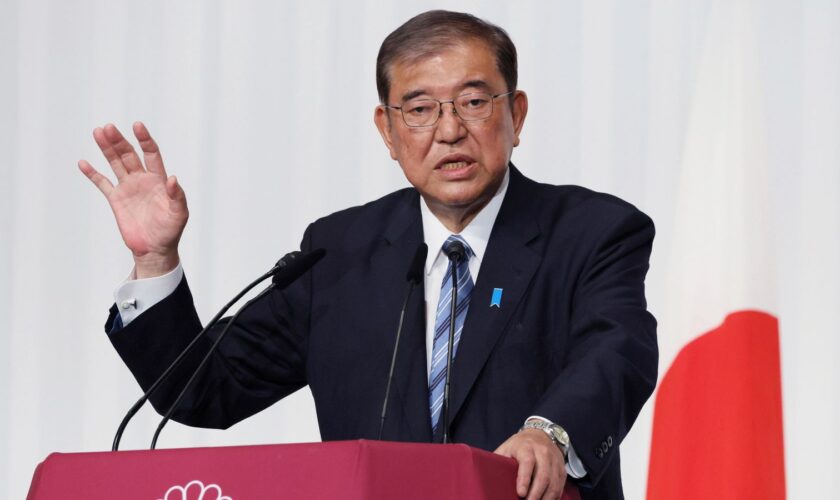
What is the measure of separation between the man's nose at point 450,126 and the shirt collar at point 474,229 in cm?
16

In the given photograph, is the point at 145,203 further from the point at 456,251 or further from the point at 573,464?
the point at 573,464

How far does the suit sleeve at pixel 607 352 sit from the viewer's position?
5.85 ft

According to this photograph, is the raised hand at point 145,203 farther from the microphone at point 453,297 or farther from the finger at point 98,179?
the microphone at point 453,297

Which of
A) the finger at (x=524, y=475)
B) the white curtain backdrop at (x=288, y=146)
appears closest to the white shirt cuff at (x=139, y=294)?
the finger at (x=524, y=475)

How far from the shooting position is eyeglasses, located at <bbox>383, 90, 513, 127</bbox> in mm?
2344

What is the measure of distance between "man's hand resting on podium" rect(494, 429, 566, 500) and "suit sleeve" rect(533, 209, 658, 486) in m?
0.10

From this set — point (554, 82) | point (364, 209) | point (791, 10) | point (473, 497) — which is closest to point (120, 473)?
point (473, 497)

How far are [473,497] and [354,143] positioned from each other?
91.3 inches

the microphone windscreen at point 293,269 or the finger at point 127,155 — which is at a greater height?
the finger at point 127,155

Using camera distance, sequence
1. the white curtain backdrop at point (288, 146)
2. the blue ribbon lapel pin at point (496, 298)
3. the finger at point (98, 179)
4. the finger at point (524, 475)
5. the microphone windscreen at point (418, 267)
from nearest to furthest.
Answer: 1. the finger at point (524, 475)
2. the microphone windscreen at point (418, 267)
3. the blue ribbon lapel pin at point (496, 298)
4. the finger at point (98, 179)
5. the white curtain backdrop at point (288, 146)

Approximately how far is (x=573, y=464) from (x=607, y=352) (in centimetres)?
25

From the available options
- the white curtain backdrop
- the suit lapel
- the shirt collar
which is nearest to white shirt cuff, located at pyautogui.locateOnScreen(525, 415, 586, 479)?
the suit lapel

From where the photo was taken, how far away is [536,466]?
5.26 ft

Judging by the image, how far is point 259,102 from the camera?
377cm
